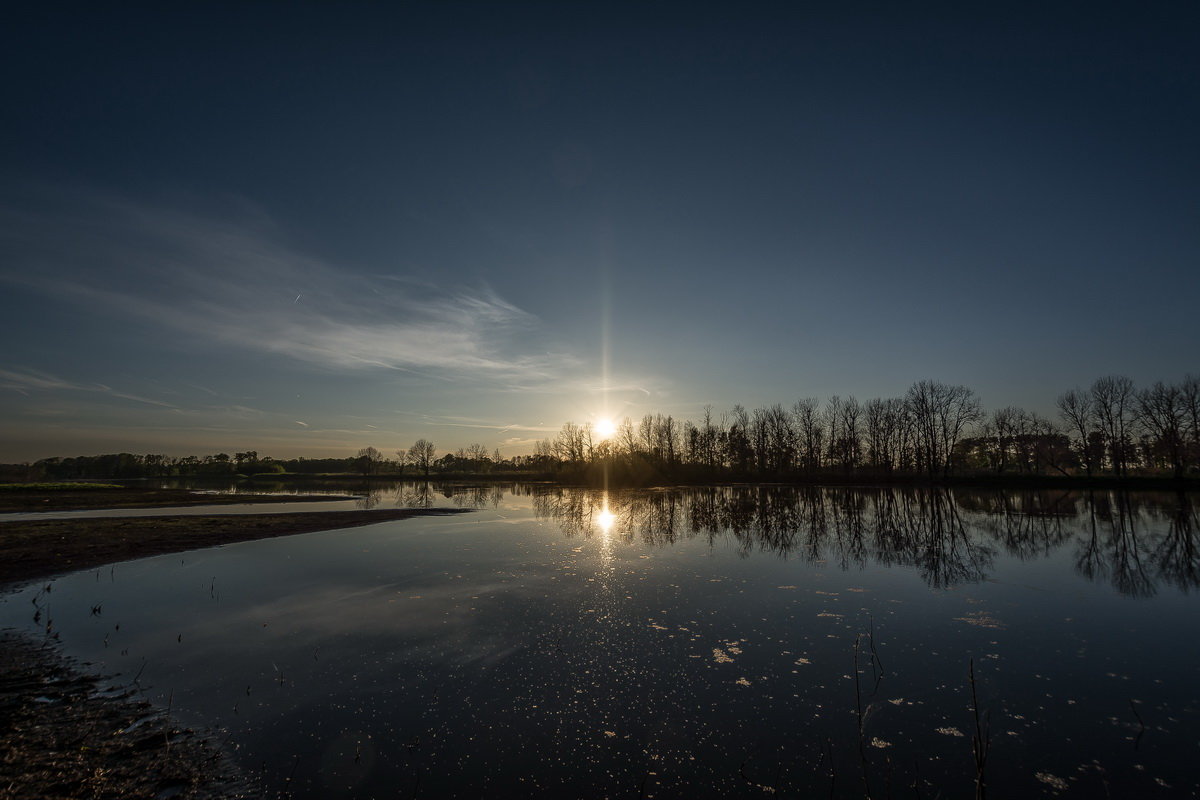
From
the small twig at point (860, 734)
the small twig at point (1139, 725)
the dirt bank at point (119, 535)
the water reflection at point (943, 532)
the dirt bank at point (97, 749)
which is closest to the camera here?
the dirt bank at point (97, 749)

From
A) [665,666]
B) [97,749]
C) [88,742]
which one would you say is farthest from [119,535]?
[665,666]

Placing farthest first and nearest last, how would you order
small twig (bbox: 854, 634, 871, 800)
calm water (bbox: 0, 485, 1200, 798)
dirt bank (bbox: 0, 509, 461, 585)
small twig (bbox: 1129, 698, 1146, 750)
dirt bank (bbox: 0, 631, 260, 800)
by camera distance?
dirt bank (bbox: 0, 509, 461, 585)
small twig (bbox: 1129, 698, 1146, 750)
calm water (bbox: 0, 485, 1200, 798)
small twig (bbox: 854, 634, 871, 800)
dirt bank (bbox: 0, 631, 260, 800)

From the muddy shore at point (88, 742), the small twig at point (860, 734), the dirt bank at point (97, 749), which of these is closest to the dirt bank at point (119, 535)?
the muddy shore at point (88, 742)

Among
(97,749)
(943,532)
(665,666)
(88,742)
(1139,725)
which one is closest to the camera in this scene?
(97,749)

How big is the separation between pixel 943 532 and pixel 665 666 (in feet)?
90.1

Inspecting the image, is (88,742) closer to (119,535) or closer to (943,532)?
(119,535)

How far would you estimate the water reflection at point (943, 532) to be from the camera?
19938 millimetres

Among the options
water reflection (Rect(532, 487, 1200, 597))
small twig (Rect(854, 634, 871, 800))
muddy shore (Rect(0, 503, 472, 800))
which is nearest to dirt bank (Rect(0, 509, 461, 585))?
muddy shore (Rect(0, 503, 472, 800))

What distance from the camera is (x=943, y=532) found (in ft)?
97.0

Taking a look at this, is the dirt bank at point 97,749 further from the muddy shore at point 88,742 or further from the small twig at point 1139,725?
the small twig at point 1139,725

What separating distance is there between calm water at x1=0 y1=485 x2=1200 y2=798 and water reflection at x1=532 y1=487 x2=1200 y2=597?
1.44 ft

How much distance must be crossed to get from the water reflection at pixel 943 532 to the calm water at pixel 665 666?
0.44 metres

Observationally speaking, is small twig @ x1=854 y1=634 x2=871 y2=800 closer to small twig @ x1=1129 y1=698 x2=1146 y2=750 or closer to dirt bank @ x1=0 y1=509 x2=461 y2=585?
small twig @ x1=1129 y1=698 x2=1146 y2=750

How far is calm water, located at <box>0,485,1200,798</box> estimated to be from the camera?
6.69 meters
